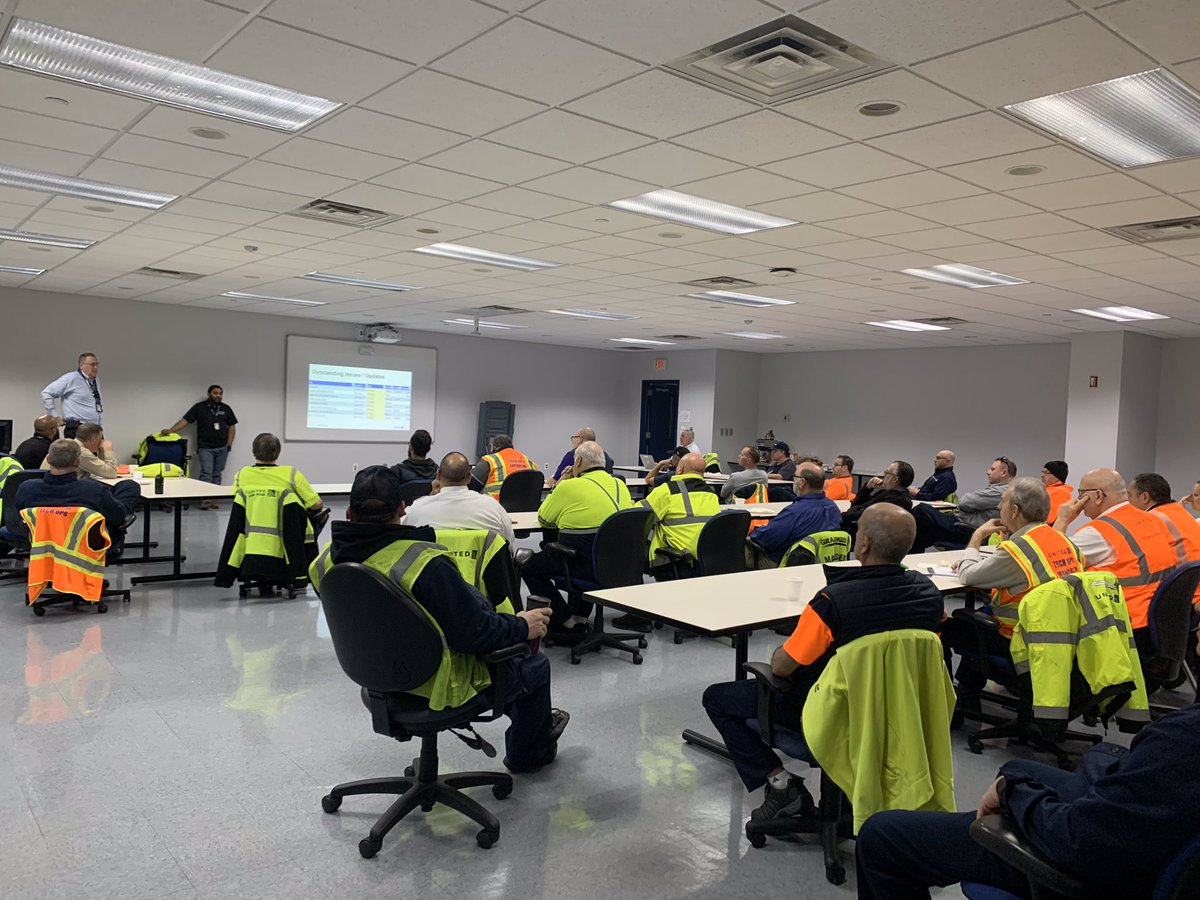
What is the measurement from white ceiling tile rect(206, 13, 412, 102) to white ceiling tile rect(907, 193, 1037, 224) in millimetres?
3165

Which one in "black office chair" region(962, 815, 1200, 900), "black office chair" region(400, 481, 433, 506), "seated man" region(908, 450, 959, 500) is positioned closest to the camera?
"black office chair" region(962, 815, 1200, 900)

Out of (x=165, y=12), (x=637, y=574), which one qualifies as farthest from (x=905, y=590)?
(x=165, y=12)

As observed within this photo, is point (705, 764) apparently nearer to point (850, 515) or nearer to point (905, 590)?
point (905, 590)

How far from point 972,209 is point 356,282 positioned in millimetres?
6323

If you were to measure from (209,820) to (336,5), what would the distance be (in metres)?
2.70

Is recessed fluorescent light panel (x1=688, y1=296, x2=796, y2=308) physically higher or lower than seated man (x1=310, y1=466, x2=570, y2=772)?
higher

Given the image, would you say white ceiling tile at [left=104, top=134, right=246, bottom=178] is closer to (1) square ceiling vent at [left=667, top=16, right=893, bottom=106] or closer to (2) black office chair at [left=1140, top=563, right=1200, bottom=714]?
(1) square ceiling vent at [left=667, top=16, right=893, bottom=106]

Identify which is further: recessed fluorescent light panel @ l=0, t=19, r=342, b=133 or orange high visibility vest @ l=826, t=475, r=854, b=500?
orange high visibility vest @ l=826, t=475, r=854, b=500

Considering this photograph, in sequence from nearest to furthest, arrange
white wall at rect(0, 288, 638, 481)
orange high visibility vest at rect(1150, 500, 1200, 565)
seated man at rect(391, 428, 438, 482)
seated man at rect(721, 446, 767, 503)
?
orange high visibility vest at rect(1150, 500, 1200, 565) → seated man at rect(391, 428, 438, 482) → seated man at rect(721, 446, 767, 503) → white wall at rect(0, 288, 638, 481)

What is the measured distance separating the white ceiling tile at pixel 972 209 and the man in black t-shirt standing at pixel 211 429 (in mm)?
9740

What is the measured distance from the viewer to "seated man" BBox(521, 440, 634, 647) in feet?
16.5

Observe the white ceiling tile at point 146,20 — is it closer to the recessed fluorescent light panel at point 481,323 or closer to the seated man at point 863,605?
the seated man at point 863,605

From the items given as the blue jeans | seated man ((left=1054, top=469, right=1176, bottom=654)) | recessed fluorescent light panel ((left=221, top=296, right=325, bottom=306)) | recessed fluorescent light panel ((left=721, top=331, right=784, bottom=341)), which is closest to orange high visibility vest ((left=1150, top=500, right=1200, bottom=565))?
seated man ((left=1054, top=469, right=1176, bottom=654))

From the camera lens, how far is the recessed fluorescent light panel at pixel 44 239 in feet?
23.3
